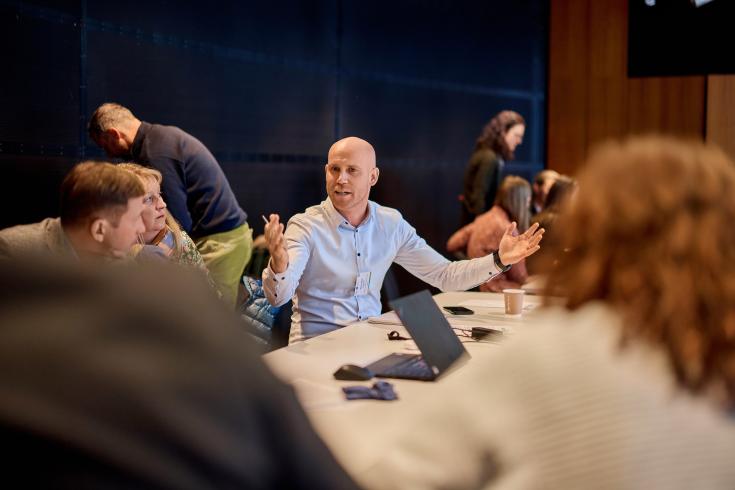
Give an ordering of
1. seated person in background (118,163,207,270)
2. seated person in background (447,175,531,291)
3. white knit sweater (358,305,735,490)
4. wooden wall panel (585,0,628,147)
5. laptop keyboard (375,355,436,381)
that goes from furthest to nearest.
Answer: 1. wooden wall panel (585,0,628,147)
2. seated person in background (447,175,531,291)
3. seated person in background (118,163,207,270)
4. laptop keyboard (375,355,436,381)
5. white knit sweater (358,305,735,490)

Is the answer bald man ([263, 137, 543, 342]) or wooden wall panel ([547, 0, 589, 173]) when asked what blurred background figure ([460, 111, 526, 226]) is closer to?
wooden wall panel ([547, 0, 589, 173])

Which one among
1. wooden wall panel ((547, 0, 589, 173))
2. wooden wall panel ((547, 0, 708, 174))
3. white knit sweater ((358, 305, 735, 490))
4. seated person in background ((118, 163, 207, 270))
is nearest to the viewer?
white knit sweater ((358, 305, 735, 490))

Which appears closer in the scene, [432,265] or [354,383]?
[354,383]

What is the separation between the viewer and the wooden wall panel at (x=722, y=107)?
8.81 meters

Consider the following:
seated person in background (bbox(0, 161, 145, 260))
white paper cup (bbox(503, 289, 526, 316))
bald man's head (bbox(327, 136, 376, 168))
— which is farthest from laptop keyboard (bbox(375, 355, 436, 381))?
bald man's head (bbox(327, 136, 376, 168))

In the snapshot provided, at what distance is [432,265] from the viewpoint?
12.6 ft

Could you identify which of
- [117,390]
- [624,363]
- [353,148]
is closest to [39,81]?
[353,148]

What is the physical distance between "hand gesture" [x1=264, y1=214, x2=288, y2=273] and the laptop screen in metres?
0.64

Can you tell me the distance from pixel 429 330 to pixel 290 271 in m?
0.89

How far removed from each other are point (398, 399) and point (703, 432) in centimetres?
111

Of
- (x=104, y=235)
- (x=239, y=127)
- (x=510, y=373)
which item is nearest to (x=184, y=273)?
(x=510, y=373)

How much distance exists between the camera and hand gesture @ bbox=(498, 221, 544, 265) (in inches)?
135

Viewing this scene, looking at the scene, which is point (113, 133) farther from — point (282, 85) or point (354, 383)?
point (354, 383)

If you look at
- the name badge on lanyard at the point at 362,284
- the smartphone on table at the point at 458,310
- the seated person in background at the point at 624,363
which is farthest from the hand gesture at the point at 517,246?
the seated person in background at the point at 624,363
